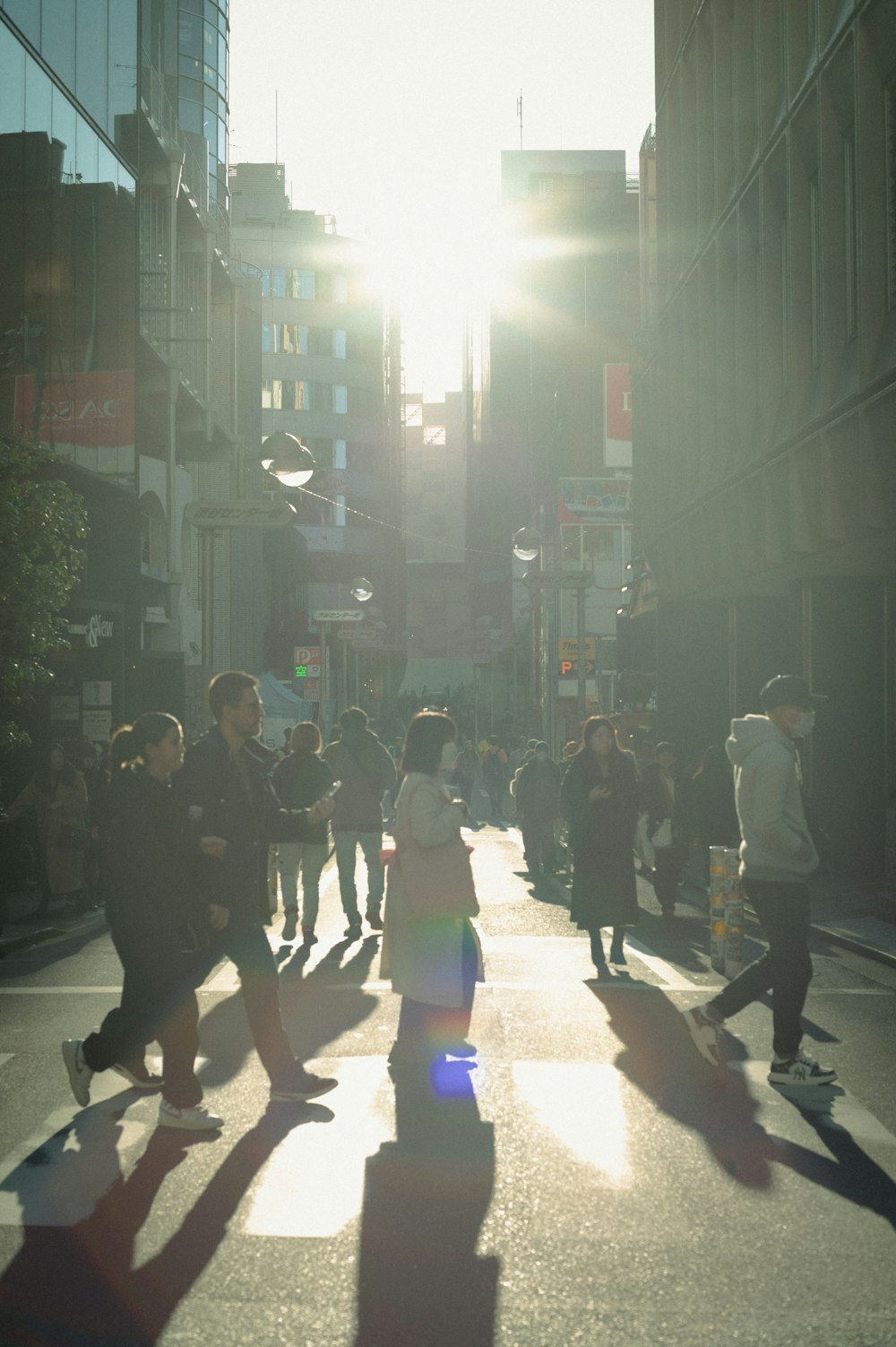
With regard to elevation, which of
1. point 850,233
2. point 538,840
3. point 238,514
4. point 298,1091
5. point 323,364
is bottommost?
point 538,840

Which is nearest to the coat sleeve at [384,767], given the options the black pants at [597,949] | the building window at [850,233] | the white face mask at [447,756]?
the black pants at [597,949]

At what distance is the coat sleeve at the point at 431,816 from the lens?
824 cm

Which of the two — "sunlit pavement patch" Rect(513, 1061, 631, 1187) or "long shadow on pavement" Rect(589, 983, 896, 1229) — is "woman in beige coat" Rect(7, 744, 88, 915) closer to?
"long shadow on pavement" Rect(589, 983, 896, 1229)

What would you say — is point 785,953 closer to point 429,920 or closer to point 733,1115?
point 733,1115

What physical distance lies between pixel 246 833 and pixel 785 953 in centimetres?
261

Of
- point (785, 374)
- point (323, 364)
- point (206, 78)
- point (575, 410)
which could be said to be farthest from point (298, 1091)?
point (323, 364)

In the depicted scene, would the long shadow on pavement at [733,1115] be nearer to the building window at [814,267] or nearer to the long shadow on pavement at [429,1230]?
the long shadow on pavement at [429,1230]

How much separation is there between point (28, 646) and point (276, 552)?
54372 mm

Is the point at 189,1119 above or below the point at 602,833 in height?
below

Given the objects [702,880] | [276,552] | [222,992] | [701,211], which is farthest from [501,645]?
[222,992]

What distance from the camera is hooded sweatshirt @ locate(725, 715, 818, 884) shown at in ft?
25.5

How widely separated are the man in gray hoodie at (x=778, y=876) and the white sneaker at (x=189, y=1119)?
2.48m

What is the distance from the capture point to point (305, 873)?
14586mm

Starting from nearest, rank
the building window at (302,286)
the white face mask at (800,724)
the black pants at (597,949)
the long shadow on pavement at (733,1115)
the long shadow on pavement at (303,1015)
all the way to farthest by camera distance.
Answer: the long shadow on pavement at (733,1115) → the white face mask at (800,724) → the long shadow on pavement at (303,1015) → the black pants at (597,949) → the building window at (302,286)
